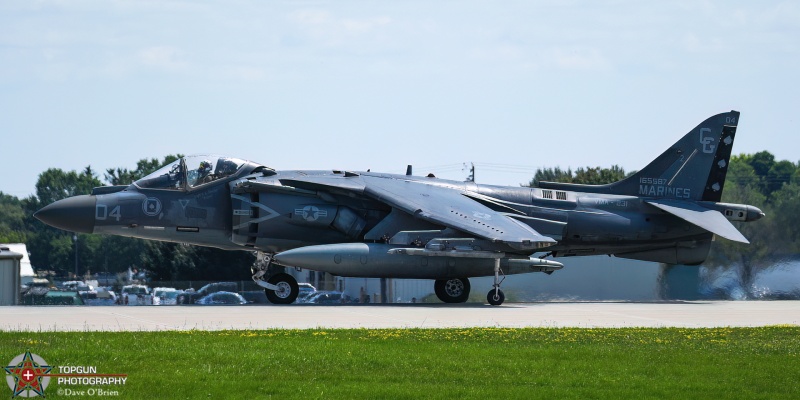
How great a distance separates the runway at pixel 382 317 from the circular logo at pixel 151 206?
2687 millimetres

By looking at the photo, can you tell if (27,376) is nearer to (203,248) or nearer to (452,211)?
(452,211)

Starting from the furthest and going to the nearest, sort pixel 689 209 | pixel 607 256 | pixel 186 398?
1. pixel 607 256
2. pixel 689 209
3. pixel 186 398

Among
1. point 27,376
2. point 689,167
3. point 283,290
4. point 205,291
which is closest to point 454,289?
point 283,290

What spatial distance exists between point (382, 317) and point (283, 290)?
16.9ft

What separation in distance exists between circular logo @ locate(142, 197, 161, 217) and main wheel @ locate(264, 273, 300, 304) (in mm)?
3024

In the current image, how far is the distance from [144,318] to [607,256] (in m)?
14.0

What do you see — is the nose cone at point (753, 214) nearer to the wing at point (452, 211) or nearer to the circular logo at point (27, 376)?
the wing at point (452, 211)

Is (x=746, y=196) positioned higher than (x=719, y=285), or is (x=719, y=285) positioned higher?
(x=746, y=196)

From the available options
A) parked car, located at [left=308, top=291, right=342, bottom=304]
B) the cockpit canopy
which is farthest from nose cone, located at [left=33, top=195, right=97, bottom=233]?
parked car, located at [left=308, top=291, right=342, bottom=304]

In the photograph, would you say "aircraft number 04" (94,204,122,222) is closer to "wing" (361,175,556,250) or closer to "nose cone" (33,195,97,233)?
"nose cone" (33,195,97,233)

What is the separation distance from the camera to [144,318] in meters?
18.2

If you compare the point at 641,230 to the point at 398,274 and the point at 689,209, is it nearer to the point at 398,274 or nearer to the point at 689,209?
the point at 689,209

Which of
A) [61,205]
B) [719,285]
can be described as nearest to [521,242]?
[719,285]

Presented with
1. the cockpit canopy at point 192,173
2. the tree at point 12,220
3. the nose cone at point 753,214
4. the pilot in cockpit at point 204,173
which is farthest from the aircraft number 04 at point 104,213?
the tree at point 12,220
